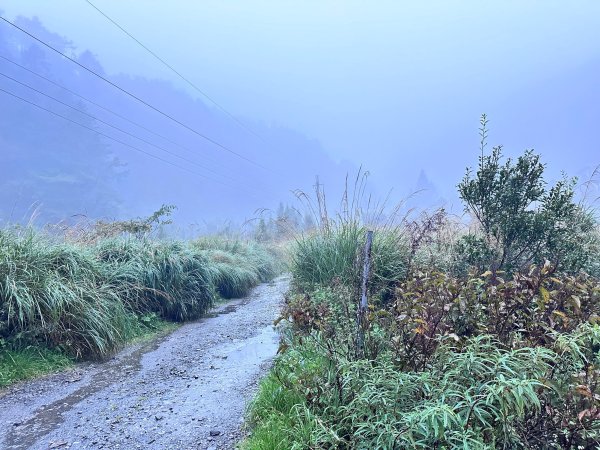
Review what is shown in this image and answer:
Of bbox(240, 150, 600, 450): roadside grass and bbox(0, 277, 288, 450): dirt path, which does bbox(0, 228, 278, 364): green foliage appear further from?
bbox(240, 150, 600, 450): roadside grass

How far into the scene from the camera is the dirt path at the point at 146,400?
254cm

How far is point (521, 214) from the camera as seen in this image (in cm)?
353

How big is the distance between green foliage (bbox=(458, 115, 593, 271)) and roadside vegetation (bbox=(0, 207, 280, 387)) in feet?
13.2

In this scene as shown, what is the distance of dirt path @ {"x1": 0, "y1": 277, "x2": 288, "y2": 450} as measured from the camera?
8.34 feet

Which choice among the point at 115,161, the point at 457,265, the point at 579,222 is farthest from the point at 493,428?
the point at 115,161

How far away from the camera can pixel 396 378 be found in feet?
5.79

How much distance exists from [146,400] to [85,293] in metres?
1.64

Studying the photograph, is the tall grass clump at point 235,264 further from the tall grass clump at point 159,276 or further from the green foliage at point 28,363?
the green foliage at point 28,363

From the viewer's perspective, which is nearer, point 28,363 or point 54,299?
point 28,363

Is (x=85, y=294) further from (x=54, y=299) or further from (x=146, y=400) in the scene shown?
(x=146, y=400)

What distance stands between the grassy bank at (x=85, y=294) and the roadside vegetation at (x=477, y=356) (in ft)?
7.80

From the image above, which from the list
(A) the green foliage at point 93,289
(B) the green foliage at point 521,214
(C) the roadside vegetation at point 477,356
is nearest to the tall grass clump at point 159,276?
(A) the green foliage at point 93,289

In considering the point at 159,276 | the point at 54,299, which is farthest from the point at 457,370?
the point at 159,276

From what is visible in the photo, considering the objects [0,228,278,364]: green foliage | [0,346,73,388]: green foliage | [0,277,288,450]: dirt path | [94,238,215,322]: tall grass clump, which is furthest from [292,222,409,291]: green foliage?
[0,346,73,388]: green foliage
